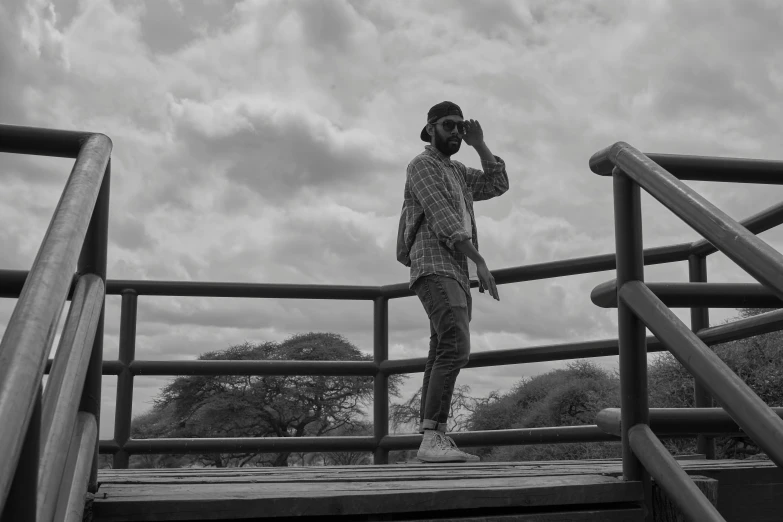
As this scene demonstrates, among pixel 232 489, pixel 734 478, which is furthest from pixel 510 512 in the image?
pixel 734 478

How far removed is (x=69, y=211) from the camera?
135 cm

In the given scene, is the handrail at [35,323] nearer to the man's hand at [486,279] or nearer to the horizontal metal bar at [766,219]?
the man's hand at [486,279]

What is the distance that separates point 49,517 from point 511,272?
3.20 m

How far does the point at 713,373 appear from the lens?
174 cm

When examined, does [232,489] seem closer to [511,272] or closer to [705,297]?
[705,297]

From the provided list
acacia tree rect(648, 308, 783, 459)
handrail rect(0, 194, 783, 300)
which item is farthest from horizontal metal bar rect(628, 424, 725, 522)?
acacia tree rect(648, 308, 783, 459)

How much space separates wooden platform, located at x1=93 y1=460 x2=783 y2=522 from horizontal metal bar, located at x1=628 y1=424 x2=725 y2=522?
12 centimetres

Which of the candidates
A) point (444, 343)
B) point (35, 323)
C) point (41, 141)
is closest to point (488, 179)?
point (444, 343)

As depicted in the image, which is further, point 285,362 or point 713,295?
point 285,362

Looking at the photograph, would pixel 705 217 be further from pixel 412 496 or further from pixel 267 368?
pixel 267 368

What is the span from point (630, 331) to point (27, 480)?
5.07 ft

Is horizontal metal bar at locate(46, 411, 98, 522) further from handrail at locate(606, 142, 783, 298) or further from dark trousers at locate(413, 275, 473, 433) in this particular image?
dark trousers at locate(413, 275, 473, 433)

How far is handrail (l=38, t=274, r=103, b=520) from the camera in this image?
1.29 m

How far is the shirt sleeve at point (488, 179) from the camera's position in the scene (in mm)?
4277
